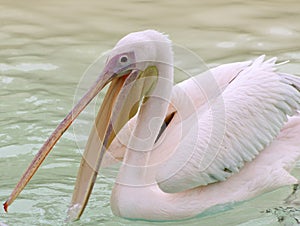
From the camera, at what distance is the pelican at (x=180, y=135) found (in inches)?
141

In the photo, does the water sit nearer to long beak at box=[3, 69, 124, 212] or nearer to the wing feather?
the wing feather

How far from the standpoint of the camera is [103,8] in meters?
7.17

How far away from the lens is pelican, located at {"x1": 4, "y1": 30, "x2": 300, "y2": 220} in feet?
11.7

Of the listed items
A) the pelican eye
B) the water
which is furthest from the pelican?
the water

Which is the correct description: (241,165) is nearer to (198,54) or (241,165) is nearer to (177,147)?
(177,147)

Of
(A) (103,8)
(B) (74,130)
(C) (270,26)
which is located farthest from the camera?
(A) (103,8)

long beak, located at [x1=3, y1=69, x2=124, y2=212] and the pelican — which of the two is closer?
long beak, located at [x1=3, y1=69, x2=124, y2=212]

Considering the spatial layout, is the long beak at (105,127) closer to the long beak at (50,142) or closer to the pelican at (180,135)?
the pelican at (180,135)

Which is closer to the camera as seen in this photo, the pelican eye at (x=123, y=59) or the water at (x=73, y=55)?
the pelican eye at (x=123, y=59)

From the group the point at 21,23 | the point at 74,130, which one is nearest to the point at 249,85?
the point at 74,130

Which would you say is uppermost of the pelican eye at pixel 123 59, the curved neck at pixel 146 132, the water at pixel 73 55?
the pelican eye at pixel 123 59

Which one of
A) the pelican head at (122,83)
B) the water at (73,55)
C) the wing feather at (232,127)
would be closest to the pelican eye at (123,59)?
the pelican head at (122,83)

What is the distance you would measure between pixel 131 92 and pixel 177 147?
316 millimetres

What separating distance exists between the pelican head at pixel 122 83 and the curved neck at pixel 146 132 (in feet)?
0.16
